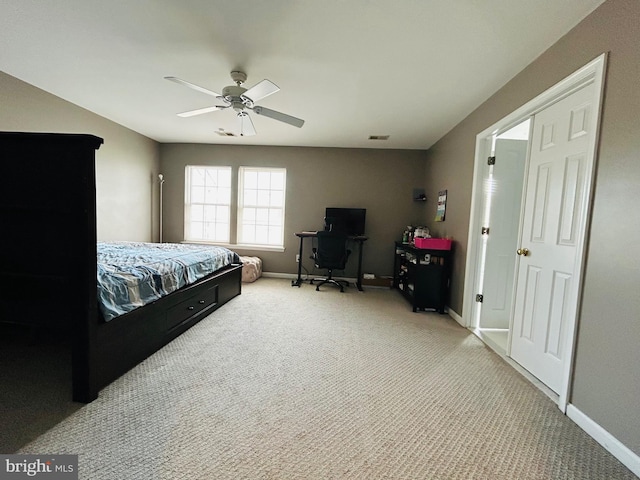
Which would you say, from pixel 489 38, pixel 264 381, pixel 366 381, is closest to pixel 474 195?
pixel 489 38

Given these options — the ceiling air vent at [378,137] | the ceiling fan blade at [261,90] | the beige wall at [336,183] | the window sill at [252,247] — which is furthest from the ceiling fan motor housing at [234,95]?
the window sill at [252,247]

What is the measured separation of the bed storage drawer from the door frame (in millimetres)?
2829

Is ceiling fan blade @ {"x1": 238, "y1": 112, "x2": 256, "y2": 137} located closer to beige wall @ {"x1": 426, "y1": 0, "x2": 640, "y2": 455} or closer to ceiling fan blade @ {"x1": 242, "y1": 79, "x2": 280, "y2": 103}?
ceiling fan blade @ {"x1": 242, "y1": 79, "x2": 280, "y2": 103}

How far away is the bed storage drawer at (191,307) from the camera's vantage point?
2.27 m

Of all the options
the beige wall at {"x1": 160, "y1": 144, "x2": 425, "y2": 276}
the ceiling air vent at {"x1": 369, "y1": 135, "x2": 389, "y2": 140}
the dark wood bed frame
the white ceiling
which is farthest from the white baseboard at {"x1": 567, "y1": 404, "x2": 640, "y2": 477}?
the ceiling air vent at {"x1": 369, "y1": 135, "x2": 389, "y2": 140}

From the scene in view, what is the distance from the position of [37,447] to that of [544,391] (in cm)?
286

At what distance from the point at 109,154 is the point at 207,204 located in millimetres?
1632

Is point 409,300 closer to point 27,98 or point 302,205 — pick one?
point 302,205

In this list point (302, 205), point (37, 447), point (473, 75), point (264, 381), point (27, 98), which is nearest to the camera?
point (37, 447)

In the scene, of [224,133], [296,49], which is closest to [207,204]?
[224,133]

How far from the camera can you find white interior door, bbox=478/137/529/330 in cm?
268

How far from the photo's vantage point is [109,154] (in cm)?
388

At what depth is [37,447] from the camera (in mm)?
1164

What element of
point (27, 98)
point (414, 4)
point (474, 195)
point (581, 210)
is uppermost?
point (414, 4)
